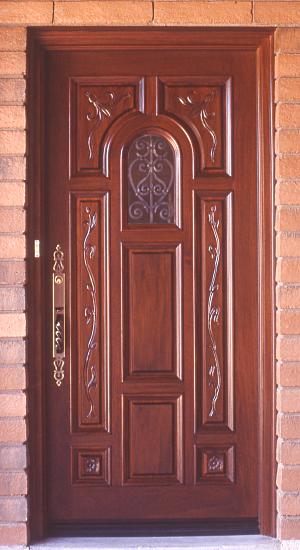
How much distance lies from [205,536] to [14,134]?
5.80 feet

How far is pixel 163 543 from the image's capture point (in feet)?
9.16

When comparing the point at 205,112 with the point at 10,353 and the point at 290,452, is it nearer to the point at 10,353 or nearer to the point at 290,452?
the point at 10,353

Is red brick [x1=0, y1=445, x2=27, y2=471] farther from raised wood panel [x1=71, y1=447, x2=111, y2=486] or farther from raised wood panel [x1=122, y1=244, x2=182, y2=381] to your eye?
raised wood panel [x1=122, y1=244, x2=182, y2=381]

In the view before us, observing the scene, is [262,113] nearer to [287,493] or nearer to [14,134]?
[14,134]

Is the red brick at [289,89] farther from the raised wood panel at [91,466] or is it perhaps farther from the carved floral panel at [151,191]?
the raised wood panel at [91,466]

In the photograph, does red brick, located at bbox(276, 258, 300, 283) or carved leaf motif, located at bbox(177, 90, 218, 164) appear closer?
red brick, located at bbox(276, 258, 300, 283)

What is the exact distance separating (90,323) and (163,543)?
92 cm

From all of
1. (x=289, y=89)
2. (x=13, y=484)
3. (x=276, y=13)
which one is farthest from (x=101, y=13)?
(x=13, y=484)

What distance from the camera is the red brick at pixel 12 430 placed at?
8.94ft

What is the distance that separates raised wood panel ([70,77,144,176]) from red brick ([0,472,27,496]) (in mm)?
1211

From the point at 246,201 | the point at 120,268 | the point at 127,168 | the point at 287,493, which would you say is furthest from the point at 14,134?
the point at 287,493

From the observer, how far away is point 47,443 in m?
2.86

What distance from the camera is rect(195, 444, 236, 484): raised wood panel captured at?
2873 mm

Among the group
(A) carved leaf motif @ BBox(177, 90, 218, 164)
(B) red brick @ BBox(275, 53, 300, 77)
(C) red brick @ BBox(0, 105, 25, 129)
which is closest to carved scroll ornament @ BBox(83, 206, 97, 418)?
(C) red brick @ BBox(0, 105, 25, 129)
